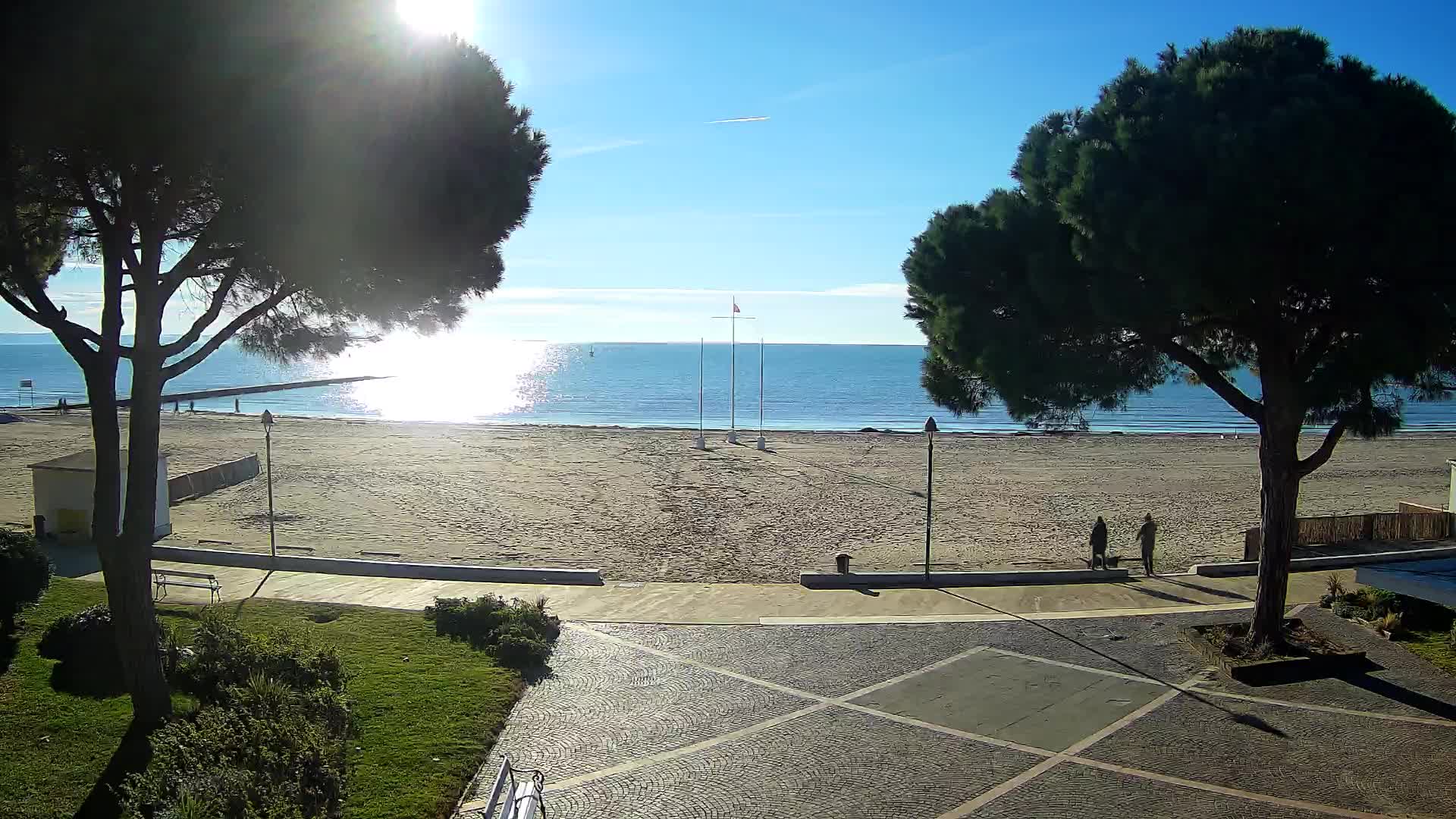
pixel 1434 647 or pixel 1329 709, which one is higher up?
pixel 1434 647

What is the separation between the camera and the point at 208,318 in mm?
9297

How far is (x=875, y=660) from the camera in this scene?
12453 millimetres

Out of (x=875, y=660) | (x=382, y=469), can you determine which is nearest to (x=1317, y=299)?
(x=875, y=660)

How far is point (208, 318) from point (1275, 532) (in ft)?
43.3

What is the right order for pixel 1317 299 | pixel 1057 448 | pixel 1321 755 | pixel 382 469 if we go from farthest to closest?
1. pixel 1057 448
2. pixel 382 469
3. pixel 1317 299
4. pixel 1321 755

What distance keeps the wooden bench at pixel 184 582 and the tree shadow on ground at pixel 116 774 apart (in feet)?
20.9

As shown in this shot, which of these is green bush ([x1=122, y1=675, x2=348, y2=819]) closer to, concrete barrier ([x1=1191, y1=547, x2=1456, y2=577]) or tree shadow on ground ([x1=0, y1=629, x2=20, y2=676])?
tree shadow on ground ([x1=0, y1=629, x2=20, y2=676])

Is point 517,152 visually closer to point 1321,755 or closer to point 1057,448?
point 1321,755

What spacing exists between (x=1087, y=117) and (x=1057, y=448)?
3890 cm

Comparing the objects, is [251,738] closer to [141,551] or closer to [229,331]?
[141,551]

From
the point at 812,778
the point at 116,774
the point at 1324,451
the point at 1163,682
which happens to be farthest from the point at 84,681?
the point at 1324,451

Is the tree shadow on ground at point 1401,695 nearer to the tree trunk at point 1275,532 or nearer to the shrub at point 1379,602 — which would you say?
the tree trunk at point 1275,532

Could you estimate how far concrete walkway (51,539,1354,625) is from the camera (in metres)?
14.9

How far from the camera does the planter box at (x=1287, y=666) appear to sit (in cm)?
1160
